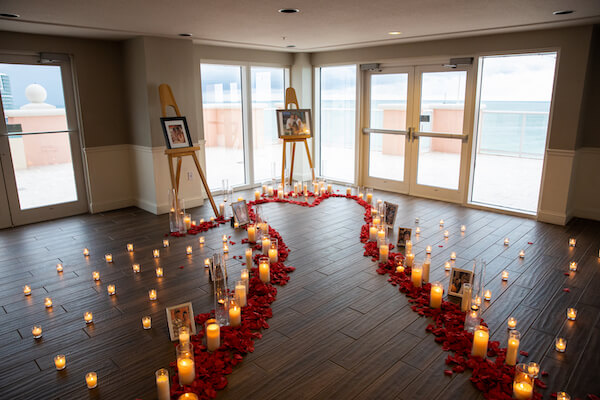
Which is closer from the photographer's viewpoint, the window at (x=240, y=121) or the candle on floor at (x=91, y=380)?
the candle on floor at (x=91, y=380)

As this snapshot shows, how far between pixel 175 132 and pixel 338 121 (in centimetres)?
372

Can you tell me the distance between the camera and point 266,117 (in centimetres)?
856

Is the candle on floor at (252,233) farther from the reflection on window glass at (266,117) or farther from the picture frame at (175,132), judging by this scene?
the reflection on window glass at (266,117)

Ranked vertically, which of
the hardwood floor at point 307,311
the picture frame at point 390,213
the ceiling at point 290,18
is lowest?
the hardwood floor at point 307,311

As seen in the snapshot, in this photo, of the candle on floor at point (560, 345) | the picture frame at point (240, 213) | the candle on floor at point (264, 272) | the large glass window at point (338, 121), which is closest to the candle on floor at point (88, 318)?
the candle on floor at point (264, 272)

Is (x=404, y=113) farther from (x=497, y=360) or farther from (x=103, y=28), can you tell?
(x=497, y=360)

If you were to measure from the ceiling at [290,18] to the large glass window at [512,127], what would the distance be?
884 millimetres

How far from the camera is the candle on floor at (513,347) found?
279cm

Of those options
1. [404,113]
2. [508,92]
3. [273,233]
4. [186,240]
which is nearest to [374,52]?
[404,113]

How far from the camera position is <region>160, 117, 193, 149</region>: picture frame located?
5.98m

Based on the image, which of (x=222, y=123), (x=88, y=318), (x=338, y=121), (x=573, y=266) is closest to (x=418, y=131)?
(x=338, y=121)

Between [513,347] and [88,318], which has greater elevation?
[513,347]

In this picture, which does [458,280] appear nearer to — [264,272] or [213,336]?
[264,272]

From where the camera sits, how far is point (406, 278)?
4.15 m
